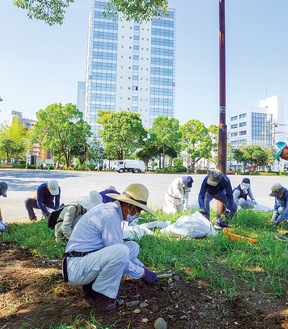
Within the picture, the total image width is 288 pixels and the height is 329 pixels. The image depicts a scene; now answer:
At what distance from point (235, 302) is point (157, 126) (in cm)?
3742

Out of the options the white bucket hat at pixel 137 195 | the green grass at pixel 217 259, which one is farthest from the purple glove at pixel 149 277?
the white bucket hat at pixel 137 195

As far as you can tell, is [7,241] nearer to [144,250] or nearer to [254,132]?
[144,250]

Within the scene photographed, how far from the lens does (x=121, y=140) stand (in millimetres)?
37062

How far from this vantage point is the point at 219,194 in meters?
5.24

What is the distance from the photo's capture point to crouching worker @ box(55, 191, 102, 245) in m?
3.60

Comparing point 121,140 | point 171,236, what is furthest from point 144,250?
point 121,140

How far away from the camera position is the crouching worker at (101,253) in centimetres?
222

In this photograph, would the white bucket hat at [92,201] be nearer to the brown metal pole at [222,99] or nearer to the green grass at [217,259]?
the green grass at [217,259]

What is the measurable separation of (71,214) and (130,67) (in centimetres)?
8109

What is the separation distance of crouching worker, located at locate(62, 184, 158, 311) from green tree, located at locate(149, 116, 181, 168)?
36.1 meters

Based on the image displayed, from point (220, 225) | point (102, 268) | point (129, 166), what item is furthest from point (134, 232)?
point (129, 166)

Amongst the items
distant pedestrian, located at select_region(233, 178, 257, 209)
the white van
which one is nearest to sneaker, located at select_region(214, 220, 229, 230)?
distant pedestrian, located at select_region(233, 178, 257, 209)

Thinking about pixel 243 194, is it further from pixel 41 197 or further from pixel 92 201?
pixel 41 197

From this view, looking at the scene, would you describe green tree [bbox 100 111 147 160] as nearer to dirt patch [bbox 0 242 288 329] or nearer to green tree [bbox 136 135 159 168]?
green tree [bbox 136 135 159 168]
